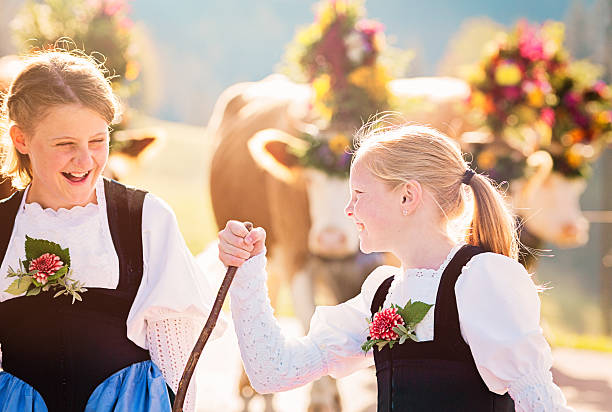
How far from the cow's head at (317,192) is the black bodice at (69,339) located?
78.7 inches

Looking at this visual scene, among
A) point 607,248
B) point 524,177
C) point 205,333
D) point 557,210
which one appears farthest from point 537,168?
point 607,248

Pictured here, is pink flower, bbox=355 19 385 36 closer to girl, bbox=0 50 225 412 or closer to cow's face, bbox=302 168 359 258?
cow's face, bbox=302 168 359 258

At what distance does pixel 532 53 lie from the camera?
4.71 m

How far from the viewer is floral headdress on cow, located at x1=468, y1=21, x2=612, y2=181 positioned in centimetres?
457

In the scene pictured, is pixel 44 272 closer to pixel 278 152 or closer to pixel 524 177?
pixel 278 152

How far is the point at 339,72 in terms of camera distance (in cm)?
407

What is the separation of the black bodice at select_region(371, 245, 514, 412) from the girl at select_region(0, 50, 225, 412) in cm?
48

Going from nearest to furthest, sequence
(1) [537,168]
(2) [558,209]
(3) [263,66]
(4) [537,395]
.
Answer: (4) [537,395], (1) [537,168], (2) [558,209], (3) [263,66]

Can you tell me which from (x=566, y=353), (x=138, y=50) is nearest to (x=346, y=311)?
(x=138, y=50)

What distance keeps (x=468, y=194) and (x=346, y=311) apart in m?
0.35

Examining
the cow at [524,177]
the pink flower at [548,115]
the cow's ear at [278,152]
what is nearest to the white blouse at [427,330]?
the cow's ear at [278,152]

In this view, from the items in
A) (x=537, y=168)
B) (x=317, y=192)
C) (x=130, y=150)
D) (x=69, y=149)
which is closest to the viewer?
(x=69, y=149)

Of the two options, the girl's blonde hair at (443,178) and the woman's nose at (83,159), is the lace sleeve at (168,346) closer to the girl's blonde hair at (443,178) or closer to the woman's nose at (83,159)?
the woman's nose at (83,159)

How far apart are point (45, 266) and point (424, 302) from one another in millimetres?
795
